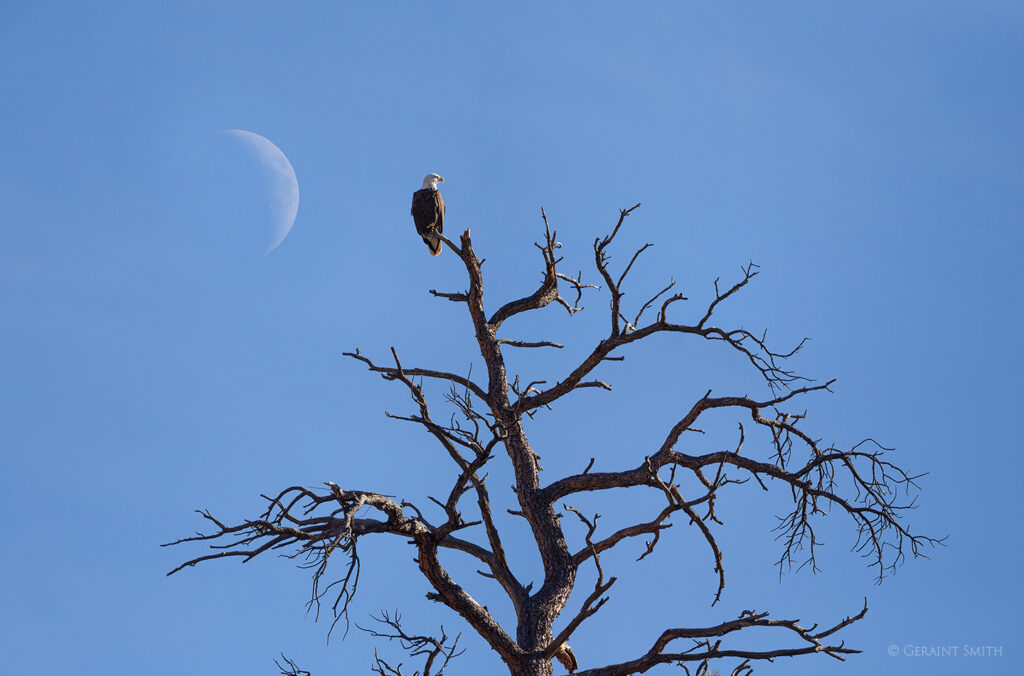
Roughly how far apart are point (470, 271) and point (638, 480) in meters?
1.99

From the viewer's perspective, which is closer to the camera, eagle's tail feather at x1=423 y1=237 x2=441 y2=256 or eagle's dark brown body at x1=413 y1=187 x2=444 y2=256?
eagle's dark brown body at x1=413 y1=187 x2=444 y2=256

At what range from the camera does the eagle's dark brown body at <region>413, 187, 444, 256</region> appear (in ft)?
31.6

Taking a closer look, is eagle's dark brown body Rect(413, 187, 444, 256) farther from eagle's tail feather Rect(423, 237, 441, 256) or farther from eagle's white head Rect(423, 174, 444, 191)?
eagle's white head Rect(423, 174, 444, 191)

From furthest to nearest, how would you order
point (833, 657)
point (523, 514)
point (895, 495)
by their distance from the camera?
1. point (523, 514)
2. point (895, 495)
3. point (833, 657)

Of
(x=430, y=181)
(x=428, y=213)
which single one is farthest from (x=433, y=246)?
(x=430, y=181)

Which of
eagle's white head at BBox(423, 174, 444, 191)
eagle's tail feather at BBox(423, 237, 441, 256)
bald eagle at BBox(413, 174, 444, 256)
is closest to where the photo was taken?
bald eagle at BBox(413, 174, 444, 256)

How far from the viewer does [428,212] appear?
965 centimetres

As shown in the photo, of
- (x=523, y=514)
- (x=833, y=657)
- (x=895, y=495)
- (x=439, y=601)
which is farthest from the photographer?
(x=523, y=514)

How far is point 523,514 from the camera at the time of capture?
6.81 m

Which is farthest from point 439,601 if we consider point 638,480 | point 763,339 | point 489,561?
point 763,339

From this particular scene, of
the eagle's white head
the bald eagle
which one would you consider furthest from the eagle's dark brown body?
the eagle's white head

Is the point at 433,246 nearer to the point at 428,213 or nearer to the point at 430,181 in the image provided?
the point at 428,213

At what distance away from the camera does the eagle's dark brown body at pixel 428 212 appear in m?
9.63

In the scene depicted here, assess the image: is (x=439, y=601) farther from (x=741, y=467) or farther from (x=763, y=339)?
(x=763, y=339)
